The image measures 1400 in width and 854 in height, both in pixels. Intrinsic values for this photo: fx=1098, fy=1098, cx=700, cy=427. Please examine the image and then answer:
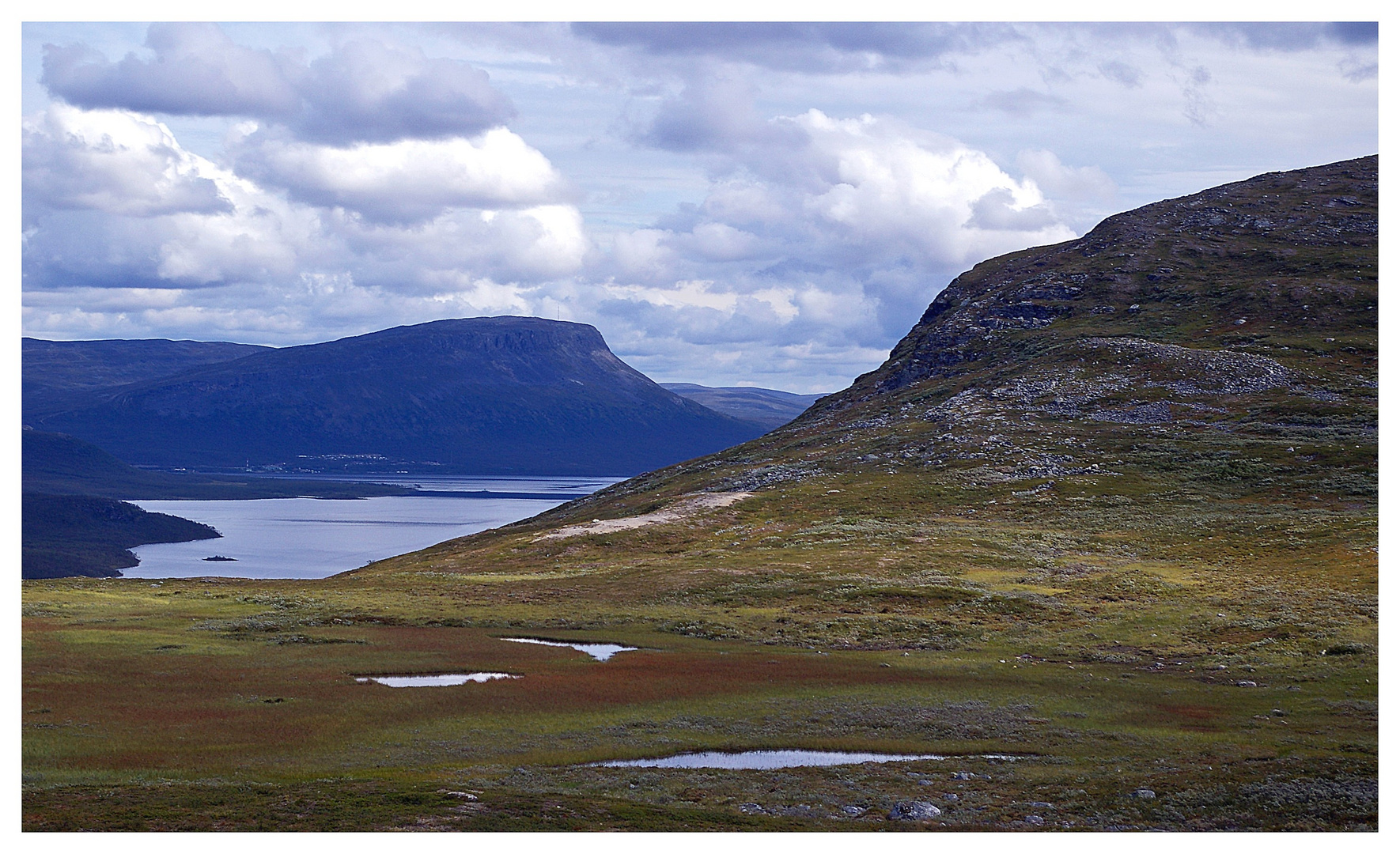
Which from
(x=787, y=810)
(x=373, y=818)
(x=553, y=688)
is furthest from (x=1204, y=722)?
(x=373, y=818)

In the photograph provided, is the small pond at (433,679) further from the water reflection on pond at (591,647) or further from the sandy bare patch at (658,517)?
the sandy bare patch at (658,517)

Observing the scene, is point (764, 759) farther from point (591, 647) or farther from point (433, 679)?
point (591, 647)

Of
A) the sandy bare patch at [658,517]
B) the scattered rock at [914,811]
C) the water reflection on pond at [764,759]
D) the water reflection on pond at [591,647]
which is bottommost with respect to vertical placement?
the water reflection on pond at [591,647]

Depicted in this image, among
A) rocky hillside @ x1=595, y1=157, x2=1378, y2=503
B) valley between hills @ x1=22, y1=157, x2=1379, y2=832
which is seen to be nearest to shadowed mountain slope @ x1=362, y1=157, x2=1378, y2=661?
rocky hillside @ x1=595, y1=157, x2=1378, y2=503

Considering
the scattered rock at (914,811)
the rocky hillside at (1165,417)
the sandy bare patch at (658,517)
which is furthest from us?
the sandy bare patch at (658,517)

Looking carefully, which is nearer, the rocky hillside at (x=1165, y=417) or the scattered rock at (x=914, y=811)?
the scattered rock at (x=914, y=811)

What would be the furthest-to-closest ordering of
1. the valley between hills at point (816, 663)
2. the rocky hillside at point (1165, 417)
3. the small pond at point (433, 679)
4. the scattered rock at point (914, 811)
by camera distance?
the rocky hillside at point (1165, 417), the small pond at point (433, 679), the valley between hills at point (816, 663), the scattered rock at point (914, 811)

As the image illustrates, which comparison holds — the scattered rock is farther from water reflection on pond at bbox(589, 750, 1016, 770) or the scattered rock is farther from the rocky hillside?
the rocky hillside

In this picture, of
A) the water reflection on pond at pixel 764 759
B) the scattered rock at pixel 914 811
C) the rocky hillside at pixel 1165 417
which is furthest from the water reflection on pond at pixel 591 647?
the rocky hillside at pixel 1165 417
